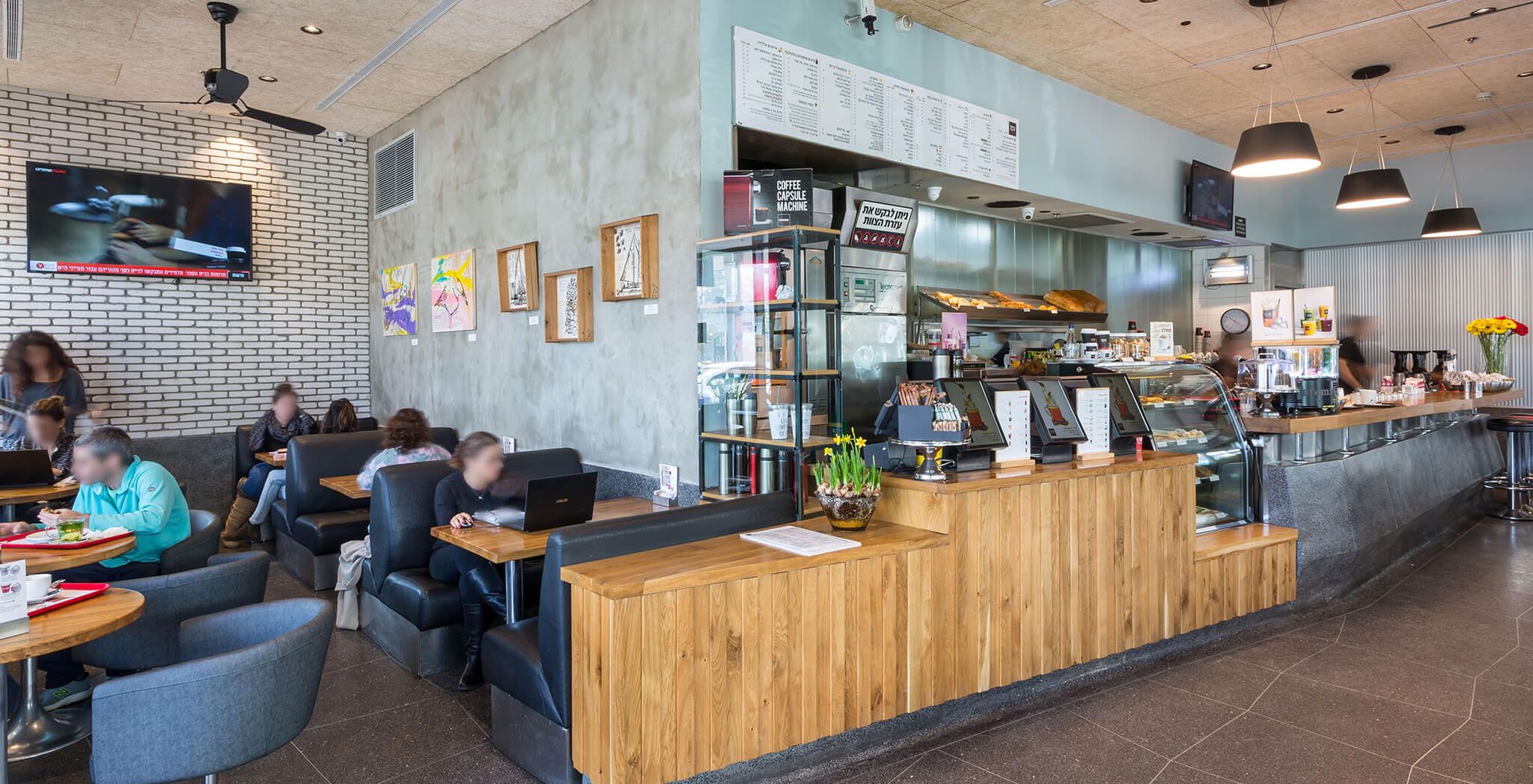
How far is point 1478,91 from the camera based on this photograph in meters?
7.22

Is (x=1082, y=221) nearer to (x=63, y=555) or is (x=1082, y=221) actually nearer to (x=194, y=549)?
(x=194, y=549)

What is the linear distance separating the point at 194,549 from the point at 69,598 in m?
1.12

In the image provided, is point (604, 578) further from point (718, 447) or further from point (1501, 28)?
point (1501, 28)

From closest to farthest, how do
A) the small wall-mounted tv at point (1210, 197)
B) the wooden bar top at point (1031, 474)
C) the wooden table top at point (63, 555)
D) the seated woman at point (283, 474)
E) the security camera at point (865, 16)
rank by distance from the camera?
the wooden table top at point (63, 555)
the wooden bar top at point (1031, 474)
the security camera at point (865, 16)
the seated woman at point (283, 474)
the small wall-mounted tv at point (1210, 197)

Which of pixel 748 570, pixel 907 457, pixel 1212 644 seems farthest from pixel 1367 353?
pixel 748 570

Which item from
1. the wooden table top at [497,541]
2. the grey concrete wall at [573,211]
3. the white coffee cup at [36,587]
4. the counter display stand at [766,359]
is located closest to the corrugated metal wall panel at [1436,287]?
the counter display stand at [766,359]

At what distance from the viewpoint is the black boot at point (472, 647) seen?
3.91 m

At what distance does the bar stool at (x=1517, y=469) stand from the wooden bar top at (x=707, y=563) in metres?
7.71

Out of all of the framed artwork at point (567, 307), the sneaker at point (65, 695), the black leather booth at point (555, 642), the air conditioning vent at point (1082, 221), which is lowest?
the sneaker at point (65, 695)

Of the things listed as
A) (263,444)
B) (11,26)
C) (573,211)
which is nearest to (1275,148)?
(573,211)

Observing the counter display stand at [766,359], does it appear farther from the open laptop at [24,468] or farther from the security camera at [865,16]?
the open laptop at [24,468]

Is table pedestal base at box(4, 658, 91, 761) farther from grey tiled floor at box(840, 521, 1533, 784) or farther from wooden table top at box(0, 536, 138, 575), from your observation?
grey tiled floor at box(840, 521, 1533, 784)

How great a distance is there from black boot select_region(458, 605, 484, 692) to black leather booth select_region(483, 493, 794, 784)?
2.03 feet

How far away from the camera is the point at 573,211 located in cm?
544
